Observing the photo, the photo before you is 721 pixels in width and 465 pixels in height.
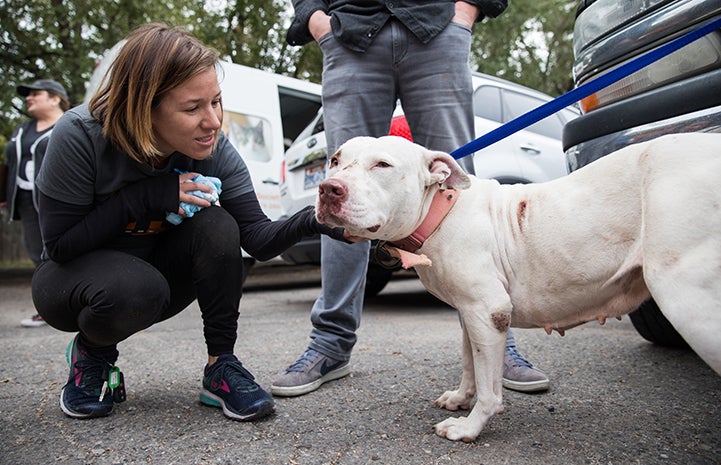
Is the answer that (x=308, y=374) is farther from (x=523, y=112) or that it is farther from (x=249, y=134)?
(x=249, y=134)

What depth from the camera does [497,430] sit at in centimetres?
207

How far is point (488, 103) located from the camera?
17.5 ft

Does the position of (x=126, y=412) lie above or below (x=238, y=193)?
below

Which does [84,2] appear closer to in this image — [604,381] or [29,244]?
[29,244]

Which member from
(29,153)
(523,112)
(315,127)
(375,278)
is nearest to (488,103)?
(523,112)

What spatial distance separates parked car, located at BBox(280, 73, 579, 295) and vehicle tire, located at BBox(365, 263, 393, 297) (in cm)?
2

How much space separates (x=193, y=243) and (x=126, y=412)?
72 cm

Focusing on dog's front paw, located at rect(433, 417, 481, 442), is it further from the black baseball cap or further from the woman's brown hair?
the black baseball cap

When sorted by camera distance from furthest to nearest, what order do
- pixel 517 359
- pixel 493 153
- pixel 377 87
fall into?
pixel 493 153, pixel 377 87, pixel 517 359

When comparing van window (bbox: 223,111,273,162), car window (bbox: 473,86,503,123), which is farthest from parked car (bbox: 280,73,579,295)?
van window (bbox: 223,111,273,162)

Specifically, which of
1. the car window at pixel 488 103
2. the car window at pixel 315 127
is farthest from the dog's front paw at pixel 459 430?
the car window at pixel 315 127

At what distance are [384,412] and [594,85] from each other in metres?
1.43

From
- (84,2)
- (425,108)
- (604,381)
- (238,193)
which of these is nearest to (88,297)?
(238,193)

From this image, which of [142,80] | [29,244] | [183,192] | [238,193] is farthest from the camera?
[29,244]
